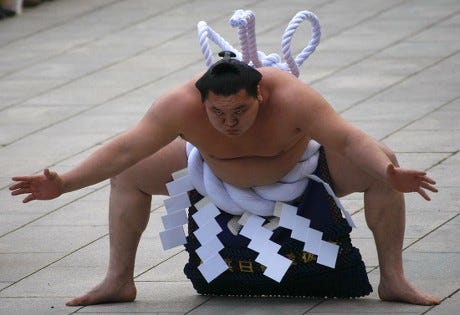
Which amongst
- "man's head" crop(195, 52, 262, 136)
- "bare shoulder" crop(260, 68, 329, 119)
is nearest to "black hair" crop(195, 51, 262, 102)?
"man's head" crop(195, 52, 262, 136)

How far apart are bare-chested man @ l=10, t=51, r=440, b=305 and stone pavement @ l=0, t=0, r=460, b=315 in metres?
0.16

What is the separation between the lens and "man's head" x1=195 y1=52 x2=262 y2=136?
16.1 ft

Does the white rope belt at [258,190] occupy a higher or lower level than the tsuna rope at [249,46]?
lower

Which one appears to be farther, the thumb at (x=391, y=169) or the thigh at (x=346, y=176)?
the thigh at (x=346, y=176)

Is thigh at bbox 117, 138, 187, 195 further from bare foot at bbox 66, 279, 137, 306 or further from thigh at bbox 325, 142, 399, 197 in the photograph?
thigh at bbox 325, 142, 399, 197

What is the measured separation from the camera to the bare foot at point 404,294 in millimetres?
5188

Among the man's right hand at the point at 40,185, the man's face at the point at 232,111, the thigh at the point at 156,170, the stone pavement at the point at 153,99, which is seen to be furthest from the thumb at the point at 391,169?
the man's right hand at the point at 40,185

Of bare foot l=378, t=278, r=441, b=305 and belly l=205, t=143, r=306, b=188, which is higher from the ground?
belly l=205, t=143, r=306, b=188

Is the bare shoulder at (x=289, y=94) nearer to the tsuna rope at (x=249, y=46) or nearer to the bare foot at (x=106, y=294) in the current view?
the tsuna rope at (x=249, y=46)

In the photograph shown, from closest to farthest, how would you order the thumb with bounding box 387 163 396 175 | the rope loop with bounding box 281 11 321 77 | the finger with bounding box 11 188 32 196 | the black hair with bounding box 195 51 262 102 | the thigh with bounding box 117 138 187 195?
the thumb with bounding box 387 163 396 175 < the black hair with bounding box 195 51 262 102 < the finger with bounding box 11 188 32 196 < the thigh with bounding box 117 138 187 195 < the rope loop with bounding box 281 11 321 77

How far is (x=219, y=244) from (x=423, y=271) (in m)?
0.84

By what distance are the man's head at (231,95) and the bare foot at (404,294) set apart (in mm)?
813

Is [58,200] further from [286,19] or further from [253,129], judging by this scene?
[286,19]

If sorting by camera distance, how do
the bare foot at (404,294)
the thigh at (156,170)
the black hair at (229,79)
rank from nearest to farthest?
the black hair at (229,79) → the bare foot at (404,294) → the thigh at (156,170)
